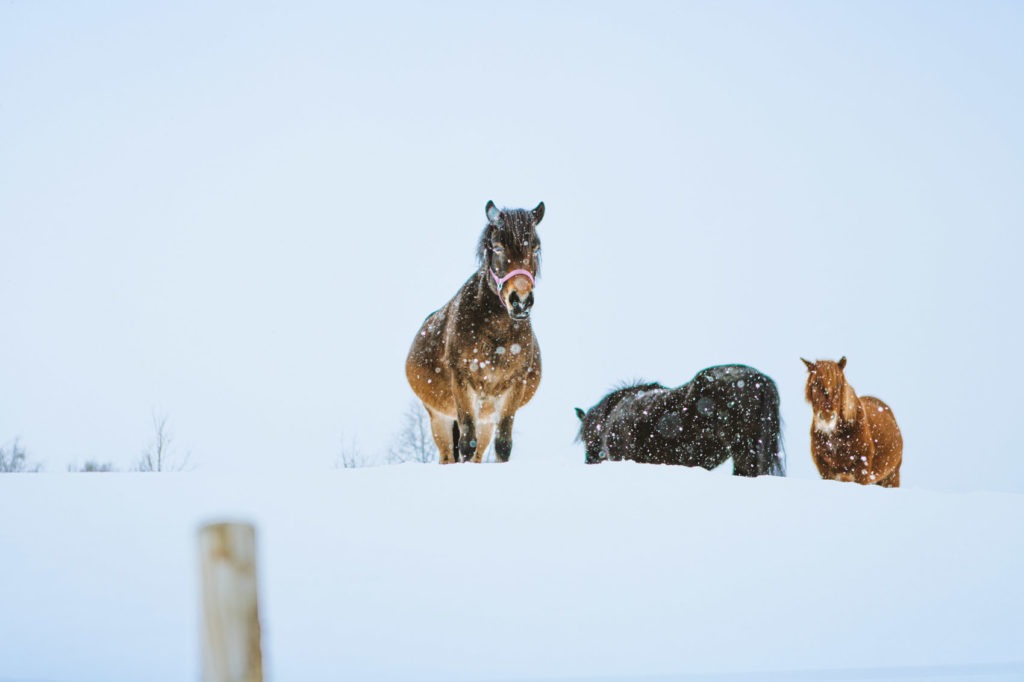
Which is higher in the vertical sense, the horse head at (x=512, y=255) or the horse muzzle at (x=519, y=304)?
the horse head at (x=512, y=255)

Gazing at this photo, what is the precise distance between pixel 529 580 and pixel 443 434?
4.37 m

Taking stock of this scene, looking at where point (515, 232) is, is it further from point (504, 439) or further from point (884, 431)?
point (884, 431)

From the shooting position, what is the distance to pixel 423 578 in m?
4.22

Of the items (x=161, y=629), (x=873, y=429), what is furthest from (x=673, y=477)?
(x=873, y=429)

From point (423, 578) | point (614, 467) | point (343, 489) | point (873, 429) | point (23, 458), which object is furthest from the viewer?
point (23, 458)

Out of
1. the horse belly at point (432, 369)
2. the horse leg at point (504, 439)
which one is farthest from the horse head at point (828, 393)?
the horse belly at point (432, 369)

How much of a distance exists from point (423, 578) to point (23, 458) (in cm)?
1100

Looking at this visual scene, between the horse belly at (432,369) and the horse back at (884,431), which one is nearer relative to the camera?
the horse belly at (432,369)

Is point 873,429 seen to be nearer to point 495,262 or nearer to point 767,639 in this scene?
point 495,262

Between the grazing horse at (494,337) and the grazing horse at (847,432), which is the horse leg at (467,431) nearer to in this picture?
the grazing horse at (494,337)

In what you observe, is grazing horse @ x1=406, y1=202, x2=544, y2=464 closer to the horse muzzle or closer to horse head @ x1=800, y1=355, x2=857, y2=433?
the horse muzzle

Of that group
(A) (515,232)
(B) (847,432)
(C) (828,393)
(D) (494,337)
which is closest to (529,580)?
(D) (494,337)

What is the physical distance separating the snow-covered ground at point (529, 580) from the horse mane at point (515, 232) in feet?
5.83

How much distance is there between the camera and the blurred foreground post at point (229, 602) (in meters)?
2.32
